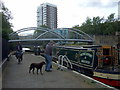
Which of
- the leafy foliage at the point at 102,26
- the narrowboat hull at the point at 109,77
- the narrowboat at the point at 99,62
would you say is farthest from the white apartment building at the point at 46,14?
the narrowboat hull at the point at 109,77

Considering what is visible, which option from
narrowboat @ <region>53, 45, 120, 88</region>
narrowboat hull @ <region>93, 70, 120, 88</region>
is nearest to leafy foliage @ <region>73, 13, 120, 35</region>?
narrowboat @ <region>53, 45, 120, 88</region>

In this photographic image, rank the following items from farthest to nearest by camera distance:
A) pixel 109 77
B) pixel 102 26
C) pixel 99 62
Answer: pixel 102 26 → pixel 99 62 → pixel 109 77

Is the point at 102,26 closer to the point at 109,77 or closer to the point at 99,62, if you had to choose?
the point at 99,62

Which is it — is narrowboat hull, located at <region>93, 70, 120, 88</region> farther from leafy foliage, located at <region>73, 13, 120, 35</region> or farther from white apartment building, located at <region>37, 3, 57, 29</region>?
white apartment building, located at <region>37, 3, 57, 29</region>

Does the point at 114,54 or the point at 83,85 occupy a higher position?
the point at 114,54

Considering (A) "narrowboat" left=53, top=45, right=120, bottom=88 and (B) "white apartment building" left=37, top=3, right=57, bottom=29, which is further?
(B) "white apartment building" left=37, top=3, right=57, bottom=29

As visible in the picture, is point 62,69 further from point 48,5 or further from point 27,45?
point 48,5

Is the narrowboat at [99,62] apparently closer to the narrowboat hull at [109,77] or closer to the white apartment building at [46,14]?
the narrowboat hull at [109,77]

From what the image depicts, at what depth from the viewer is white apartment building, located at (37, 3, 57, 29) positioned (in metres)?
142

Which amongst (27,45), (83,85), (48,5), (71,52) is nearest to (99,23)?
(27,45)

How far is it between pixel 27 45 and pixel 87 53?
5479 centimetres

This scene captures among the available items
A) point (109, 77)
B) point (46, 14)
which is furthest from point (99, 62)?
point (46, 14)

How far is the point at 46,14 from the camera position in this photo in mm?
143375

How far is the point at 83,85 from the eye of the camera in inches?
261
